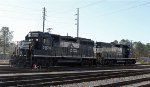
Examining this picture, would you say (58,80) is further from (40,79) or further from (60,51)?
(60,51)

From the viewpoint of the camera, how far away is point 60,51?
103 ft

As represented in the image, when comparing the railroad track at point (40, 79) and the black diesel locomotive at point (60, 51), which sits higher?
the black diesel locomotive at point (60, 51)

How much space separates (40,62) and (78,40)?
8.07 meters

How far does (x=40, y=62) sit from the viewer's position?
92.8 ft

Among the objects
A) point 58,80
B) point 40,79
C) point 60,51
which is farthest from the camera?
point 60,51

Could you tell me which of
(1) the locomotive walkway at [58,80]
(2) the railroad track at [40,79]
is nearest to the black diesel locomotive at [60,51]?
(1) the locomotive walkway at [58,80]

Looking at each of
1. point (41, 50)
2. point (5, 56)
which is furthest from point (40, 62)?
point (5, 56)

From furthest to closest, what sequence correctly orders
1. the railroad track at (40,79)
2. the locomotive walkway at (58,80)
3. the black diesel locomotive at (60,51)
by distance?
1. the black diesel locomotive at (60,51)
2. the locomotive walkway at (58,80)
3. the railroad track at (40,79)

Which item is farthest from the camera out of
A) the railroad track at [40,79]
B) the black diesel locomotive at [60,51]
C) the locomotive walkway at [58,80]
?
the black diesel locomotive at [60,51]

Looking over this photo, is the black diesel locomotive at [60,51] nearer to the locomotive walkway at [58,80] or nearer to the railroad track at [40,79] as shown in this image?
the locomotive walkway at [58,80]

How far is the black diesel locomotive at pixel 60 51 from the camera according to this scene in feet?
90.9

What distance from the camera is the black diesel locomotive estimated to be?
1091 inches

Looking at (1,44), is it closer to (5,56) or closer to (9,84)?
(5,56)

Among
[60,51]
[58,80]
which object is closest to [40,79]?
[58,80]
